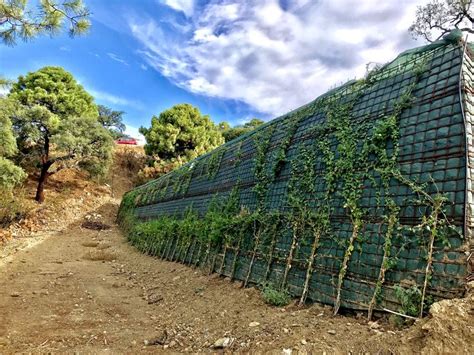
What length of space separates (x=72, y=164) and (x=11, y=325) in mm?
15290

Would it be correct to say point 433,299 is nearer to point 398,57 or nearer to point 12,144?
point 398,57

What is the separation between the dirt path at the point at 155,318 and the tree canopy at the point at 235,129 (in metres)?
22.9

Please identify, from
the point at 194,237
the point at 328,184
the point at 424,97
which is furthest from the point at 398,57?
the point at 194,237

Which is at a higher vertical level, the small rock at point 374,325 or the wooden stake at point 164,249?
the small rock at point 374,325

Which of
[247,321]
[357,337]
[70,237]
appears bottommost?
[70,237]

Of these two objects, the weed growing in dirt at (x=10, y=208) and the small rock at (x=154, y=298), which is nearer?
the small rock at (x=154, y=298)

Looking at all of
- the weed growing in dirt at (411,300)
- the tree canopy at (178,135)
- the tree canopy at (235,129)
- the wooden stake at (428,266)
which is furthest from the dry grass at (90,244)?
the tree canopy at (235,129)

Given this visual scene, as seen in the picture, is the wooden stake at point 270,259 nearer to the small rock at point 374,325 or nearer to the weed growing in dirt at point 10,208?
the small rock at point 374,325

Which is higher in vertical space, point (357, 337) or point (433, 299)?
point (433, 299)

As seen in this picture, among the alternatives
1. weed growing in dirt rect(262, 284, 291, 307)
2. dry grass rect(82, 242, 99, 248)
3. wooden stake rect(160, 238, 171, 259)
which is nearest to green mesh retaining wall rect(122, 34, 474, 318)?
weed growing in dirt rect(262, 284, 291, 307)

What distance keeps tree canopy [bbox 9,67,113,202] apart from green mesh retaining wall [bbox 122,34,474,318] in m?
14.3

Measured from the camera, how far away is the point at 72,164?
56.6ft

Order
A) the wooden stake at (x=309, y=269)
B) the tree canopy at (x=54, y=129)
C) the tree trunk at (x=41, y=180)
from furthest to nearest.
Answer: the tree trunk at (x=41, y=180) < the tree canopy at (x=54, y=129) < the wooden stake at (x=309, y=269)

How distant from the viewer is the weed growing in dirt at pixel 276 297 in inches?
155
